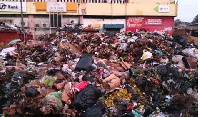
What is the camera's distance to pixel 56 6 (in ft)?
71.5

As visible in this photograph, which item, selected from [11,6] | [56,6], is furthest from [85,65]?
[11,6]

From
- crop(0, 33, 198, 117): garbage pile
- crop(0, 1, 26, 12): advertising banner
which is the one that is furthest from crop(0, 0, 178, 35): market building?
crop(0, 33, 198, 117): garbage pile

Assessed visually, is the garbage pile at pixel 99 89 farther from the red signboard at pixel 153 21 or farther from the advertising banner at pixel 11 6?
the red signboard at pixel 153 21

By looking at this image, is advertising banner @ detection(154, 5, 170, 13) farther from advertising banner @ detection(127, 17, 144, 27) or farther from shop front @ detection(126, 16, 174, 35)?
advertising banner @ detection(127, 17, 144, 27)

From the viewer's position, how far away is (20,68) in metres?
6.30

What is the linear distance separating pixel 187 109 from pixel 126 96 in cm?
106

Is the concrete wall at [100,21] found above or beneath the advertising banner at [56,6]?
beneath

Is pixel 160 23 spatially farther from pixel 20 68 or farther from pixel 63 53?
pixel 20 68

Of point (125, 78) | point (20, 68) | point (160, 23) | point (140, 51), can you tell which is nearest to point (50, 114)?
point (125, 78)

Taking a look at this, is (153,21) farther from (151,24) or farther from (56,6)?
(56,6)

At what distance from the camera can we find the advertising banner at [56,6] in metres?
21.8

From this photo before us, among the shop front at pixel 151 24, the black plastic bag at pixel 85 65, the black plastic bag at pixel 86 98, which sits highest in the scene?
the shop front at pixel 151 24

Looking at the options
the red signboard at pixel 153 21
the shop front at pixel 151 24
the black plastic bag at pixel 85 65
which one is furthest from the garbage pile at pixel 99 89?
the red signboard at pixel 153 21

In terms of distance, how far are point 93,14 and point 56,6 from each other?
124 inches
